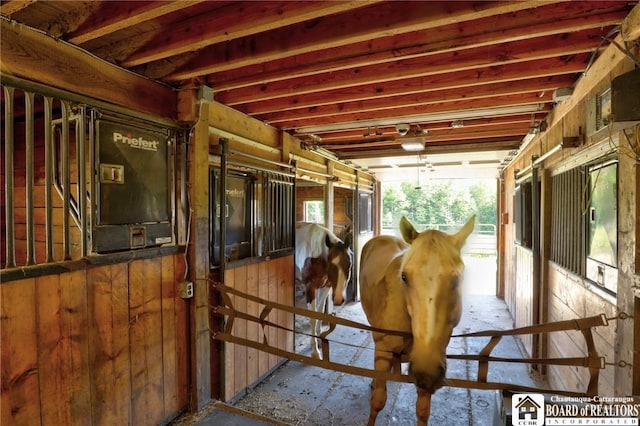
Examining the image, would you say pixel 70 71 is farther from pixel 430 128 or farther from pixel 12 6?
pixel 430 128

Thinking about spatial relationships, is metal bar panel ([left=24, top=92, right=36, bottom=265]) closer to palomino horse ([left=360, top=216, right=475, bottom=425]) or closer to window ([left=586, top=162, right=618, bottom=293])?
palomino horse ([left=360, top=216, right=475, bottom=425])

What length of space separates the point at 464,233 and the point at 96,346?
2.05m

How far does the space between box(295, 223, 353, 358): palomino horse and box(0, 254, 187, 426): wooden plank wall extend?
1.82m

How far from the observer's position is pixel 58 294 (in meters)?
1.55

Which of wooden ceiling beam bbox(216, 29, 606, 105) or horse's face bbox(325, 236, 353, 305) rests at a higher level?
wooden ceiling beam bbox(216, 29, 606, 105)

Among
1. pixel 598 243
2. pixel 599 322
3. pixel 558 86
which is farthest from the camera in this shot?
pixel 558 86

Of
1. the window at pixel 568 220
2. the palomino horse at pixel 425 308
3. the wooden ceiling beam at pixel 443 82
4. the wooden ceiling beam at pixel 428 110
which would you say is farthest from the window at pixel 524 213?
the palomino horse at pixel 425 308

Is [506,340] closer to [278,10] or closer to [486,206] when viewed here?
[278,10]

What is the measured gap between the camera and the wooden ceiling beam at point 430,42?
1460mm

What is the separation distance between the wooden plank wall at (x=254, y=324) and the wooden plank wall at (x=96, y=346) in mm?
509

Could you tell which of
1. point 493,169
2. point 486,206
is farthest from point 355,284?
point 486,206

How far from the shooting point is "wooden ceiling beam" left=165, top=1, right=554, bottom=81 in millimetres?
1389

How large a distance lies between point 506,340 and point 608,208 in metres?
3.12

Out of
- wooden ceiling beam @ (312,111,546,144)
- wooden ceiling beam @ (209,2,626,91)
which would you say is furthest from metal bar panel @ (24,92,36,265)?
wooden ceiling beam @ (312,111,546,144)
